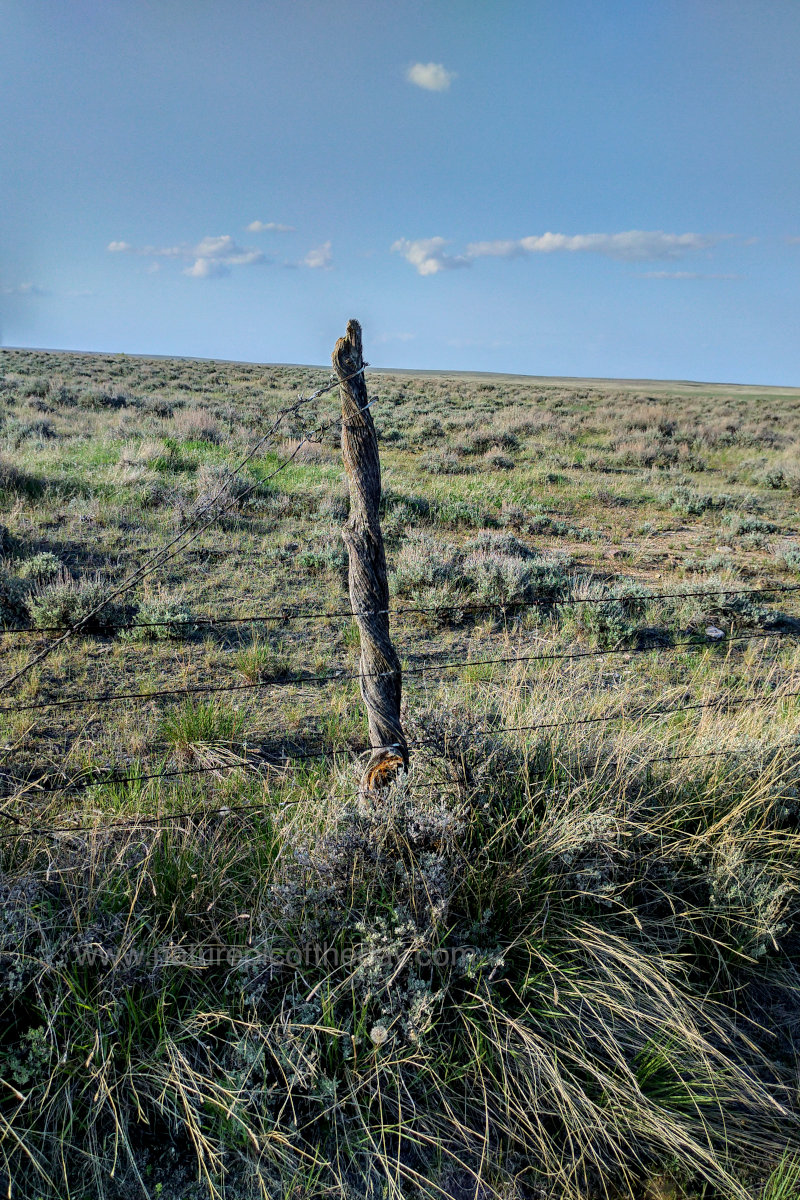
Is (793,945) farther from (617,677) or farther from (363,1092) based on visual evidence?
(617,677)

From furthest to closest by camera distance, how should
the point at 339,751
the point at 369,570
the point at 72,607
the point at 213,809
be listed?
the point at 72,607
the point at 339,751
the point at 213,809
the point at 369,570

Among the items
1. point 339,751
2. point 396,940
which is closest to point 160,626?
point 339,751

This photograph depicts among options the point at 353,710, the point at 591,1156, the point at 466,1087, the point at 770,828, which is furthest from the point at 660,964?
the point at 353,710

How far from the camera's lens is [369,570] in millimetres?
3209

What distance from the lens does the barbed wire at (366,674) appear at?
412cm

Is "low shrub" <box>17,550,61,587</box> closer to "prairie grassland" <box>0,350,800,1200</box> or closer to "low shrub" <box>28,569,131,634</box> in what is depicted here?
"low shrub" <box>28,569,131,634</box>

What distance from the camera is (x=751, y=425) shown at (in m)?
29.6

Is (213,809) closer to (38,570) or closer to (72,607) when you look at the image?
(72,607)

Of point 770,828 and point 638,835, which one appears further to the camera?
point 770,828

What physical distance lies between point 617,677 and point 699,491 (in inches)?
410

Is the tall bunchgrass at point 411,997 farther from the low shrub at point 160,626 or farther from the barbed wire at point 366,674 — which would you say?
the low shrub at point 160,626

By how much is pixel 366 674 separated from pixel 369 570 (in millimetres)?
490

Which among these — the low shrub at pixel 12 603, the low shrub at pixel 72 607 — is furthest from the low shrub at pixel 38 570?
the low shrub at pixel 72 607

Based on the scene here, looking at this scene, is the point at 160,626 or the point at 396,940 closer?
the point at 396,940
